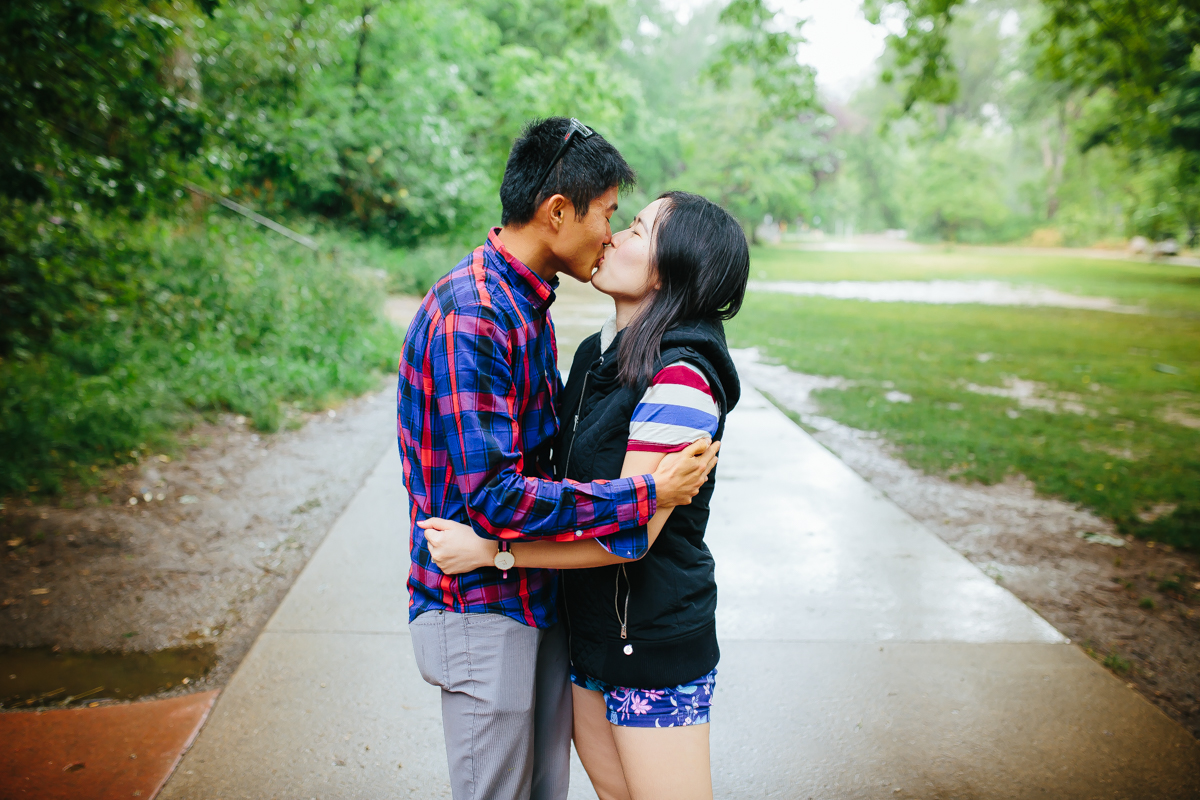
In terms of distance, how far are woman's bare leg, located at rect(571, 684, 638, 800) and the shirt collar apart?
0.95 meters

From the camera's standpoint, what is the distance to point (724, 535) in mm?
4484

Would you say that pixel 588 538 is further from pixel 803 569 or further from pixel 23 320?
pixel 23 320

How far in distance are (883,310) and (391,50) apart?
37.0 ft

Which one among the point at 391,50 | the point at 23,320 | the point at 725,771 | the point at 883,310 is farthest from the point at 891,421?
the point at 391,50

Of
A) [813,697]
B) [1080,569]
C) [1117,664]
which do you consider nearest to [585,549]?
[813,697]

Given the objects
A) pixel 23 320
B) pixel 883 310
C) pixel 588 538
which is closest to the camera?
pixel 588 538

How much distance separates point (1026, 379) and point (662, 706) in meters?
9.60

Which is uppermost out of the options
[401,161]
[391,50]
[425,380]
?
[391,50]

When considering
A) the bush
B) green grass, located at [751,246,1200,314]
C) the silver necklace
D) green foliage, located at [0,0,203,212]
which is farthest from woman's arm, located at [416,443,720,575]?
green grass, located at [751,246,1200,314]

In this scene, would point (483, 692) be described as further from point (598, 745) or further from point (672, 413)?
point (672, 413)

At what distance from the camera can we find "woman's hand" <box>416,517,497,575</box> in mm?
1528

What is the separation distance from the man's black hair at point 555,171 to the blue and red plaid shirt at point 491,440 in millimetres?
103

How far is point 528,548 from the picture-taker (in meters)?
1.54

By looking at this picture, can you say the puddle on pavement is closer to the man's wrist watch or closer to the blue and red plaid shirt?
the blue and red plaid shirt
